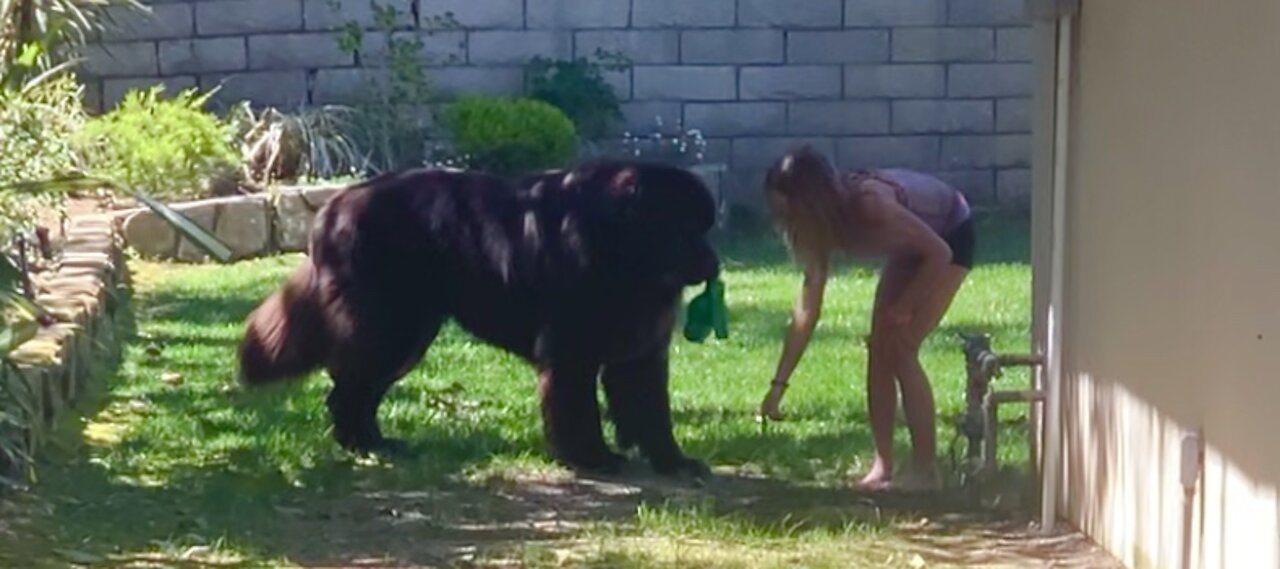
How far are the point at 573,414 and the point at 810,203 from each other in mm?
1105

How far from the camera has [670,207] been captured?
25.3ft

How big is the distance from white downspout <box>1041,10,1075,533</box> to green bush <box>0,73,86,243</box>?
116 inches

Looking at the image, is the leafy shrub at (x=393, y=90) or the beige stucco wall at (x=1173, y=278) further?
the leafy shrub at (x=393, y=90)

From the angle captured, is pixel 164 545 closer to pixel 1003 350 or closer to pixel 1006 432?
pixel 1006 432

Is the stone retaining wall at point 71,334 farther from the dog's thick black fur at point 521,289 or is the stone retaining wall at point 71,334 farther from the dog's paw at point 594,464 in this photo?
the dog's paw at point 594,464

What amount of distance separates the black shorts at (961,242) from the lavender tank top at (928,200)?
17 millimetres

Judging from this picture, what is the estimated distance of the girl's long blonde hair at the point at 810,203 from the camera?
7.43 metres

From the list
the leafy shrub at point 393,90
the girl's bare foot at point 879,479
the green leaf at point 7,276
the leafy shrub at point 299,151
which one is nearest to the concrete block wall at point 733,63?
the leafy shrub at point 393,90

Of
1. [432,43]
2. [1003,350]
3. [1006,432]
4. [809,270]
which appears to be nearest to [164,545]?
[809,270]

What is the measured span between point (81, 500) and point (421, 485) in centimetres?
113

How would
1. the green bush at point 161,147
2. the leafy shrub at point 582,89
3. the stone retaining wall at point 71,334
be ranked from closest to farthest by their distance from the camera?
the stone retaining wall at point 71,334, the green bush at point 161,147, the leafy shrub at point 582,89

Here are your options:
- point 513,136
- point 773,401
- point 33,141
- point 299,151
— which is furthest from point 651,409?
point 299,151

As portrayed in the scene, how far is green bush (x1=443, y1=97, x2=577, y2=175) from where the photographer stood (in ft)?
46.3

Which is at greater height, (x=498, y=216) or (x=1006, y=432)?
(x=498, y=216)
